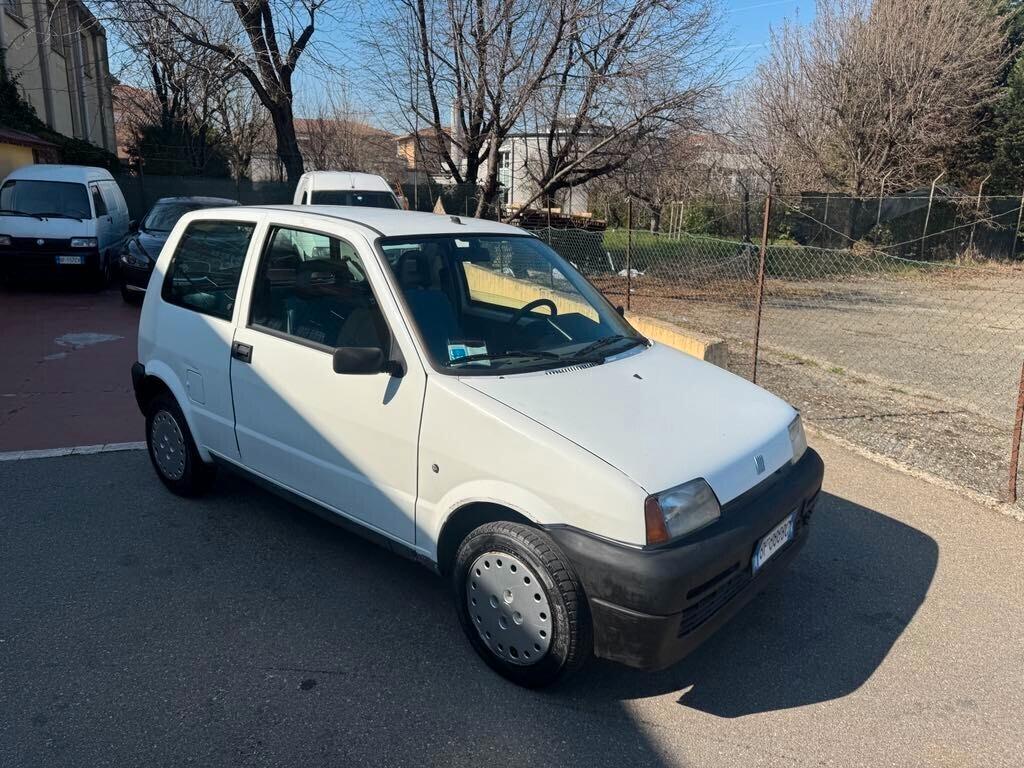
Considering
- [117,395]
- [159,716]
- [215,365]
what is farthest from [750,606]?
[117,395]

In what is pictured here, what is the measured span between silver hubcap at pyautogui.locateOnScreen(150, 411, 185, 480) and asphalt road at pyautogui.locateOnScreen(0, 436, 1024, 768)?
31cm

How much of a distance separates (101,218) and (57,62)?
15412mm

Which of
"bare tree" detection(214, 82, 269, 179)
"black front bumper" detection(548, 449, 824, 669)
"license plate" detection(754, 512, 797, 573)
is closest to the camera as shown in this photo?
"black front bumper" detection(548, 449, 824, 669)

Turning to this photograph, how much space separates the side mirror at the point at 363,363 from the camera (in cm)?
317

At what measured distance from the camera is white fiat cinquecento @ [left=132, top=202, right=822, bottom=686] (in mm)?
2730

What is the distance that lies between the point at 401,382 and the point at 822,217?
22.1m

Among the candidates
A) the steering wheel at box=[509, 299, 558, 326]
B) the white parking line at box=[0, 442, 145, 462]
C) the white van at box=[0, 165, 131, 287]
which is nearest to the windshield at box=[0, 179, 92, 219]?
the white van at box=[0, 165, 131, 287]

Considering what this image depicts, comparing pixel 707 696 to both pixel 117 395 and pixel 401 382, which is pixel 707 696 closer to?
pixel 401 382

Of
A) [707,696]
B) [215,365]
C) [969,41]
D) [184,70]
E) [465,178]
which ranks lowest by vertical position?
[707,696]

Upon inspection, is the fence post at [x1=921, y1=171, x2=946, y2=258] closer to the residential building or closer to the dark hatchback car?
the dark hatchback car

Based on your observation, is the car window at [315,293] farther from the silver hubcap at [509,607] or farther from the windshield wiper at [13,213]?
the windshield wiper at [13,213]

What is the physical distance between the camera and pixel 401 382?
10.7ft

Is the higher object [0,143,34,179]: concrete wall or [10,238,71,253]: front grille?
[0,143,34,179]: concrete wall

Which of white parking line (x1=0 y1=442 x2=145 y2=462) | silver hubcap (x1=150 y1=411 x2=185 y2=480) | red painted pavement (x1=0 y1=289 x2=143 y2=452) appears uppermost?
silver hubcap (x1=150 y1=411 x2=185 y2=480)
